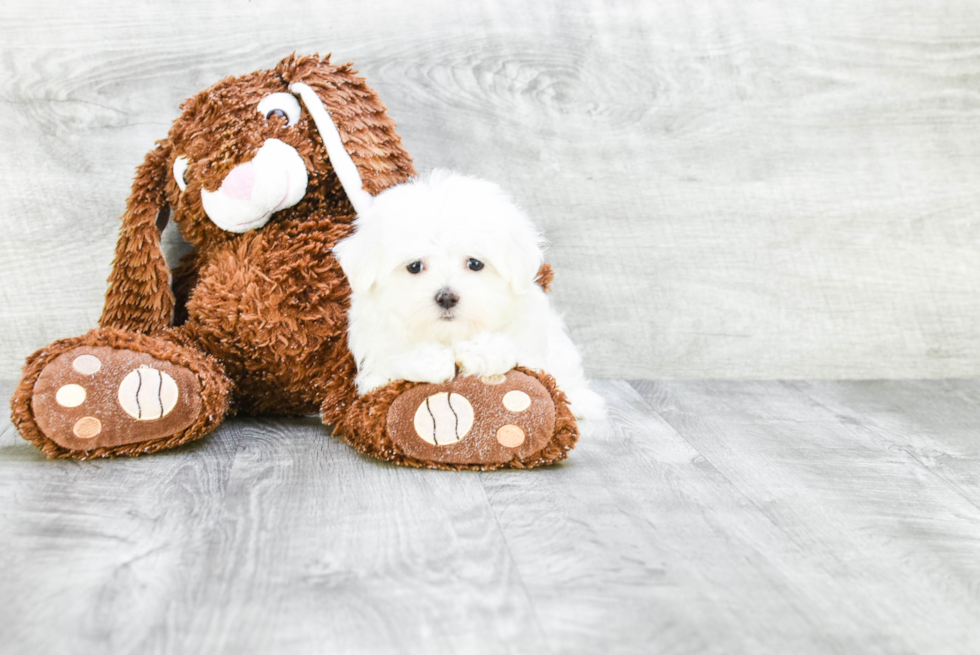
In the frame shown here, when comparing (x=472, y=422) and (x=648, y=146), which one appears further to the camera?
(x=648, y=146)

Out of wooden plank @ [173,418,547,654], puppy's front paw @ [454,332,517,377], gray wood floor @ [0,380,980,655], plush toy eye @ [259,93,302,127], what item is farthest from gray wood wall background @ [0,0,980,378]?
wooden plank @ [173,418,547,654]

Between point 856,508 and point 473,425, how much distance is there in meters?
0.48

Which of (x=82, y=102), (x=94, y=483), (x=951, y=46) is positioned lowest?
(x=94, y=483)

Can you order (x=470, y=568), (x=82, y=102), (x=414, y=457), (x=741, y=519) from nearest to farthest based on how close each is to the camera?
1. (x=470, y=568)
2. (x=741, y=519)
3. (x=414, y=457)
4. (x=82, y=102)

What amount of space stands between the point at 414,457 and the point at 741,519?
1.35 ft

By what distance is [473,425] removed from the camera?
3.70 ft

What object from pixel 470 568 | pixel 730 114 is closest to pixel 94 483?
pixel 470 568

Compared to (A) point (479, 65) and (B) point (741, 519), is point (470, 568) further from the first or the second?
(A) point (479, 65)

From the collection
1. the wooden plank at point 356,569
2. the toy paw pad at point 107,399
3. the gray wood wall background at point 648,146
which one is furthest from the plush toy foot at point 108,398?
the gray wood wall background at point 648,146

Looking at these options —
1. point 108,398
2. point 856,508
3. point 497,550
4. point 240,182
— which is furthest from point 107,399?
point 856,508

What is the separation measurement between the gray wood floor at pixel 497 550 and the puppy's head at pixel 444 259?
0.21m

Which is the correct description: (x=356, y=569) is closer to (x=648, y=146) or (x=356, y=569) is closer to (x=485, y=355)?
(x=485, y=355)

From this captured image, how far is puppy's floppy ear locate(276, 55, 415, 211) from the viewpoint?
130 cm

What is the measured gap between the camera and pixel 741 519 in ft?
3.32
